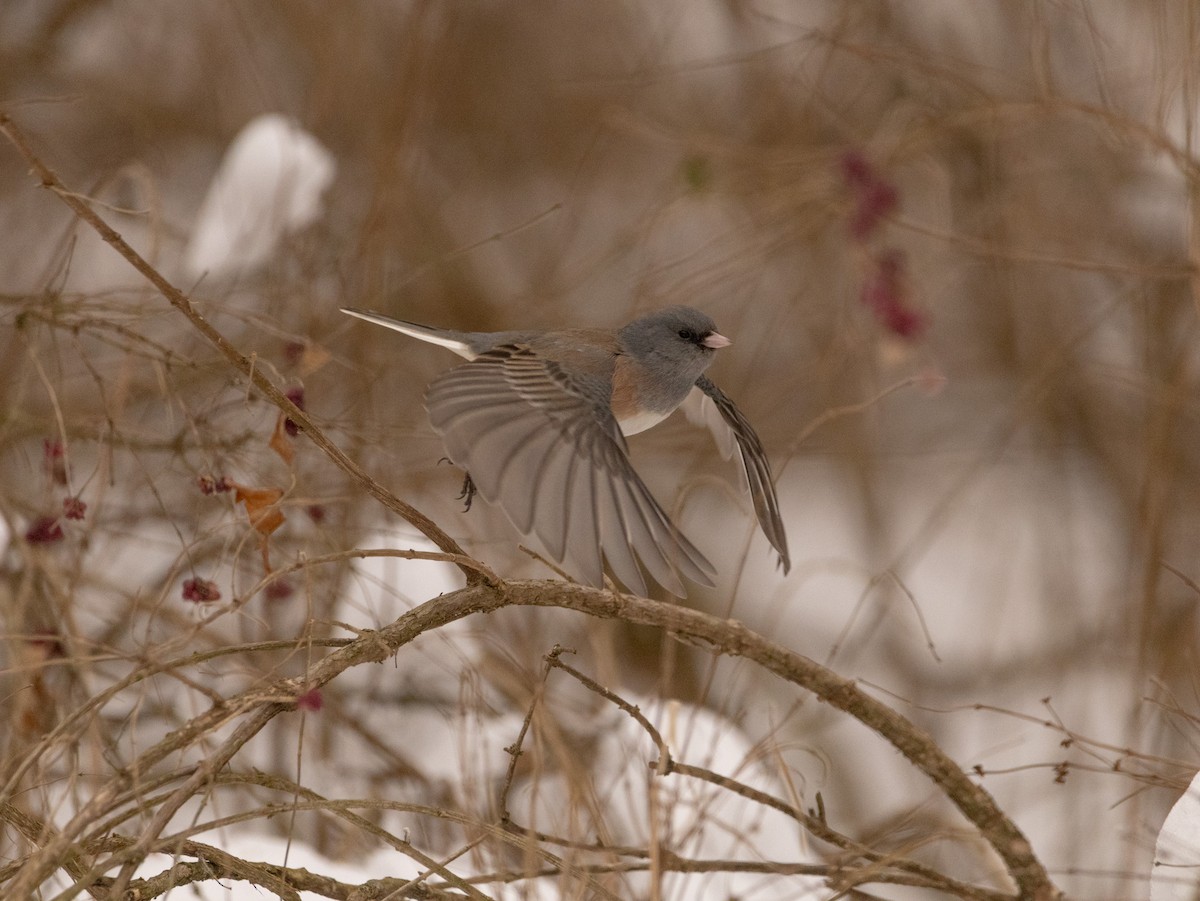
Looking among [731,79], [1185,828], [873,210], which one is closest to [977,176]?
[731,79]

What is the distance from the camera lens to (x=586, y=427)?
1.71 m

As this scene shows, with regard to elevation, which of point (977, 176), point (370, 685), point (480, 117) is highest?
point (480, 117)

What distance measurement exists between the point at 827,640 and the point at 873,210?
10.9 ft

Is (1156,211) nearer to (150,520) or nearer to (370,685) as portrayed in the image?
(370,685)

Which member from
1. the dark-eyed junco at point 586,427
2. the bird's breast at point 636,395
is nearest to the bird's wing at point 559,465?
the dark-eyed junco at point 586,427

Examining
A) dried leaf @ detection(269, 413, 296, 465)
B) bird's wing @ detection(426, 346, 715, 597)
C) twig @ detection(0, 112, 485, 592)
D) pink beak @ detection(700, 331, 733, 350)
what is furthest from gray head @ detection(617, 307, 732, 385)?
twig @ detection(0, 112, 485, 592)

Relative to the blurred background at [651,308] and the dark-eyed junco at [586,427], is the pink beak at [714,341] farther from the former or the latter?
the blurred background at [651,308]

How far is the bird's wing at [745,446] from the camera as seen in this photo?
171cm

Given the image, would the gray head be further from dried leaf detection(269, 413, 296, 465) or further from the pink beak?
dried leaf detection(269, 413, 296, 465)

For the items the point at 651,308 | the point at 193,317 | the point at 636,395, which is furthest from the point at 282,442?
the point at 651,308

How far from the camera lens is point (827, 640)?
17.4 feet

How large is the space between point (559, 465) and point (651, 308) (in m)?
1.01

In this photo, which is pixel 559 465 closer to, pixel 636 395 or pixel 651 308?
pixel 636 395

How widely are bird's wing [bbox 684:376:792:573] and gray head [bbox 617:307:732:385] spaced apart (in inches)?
3.6
